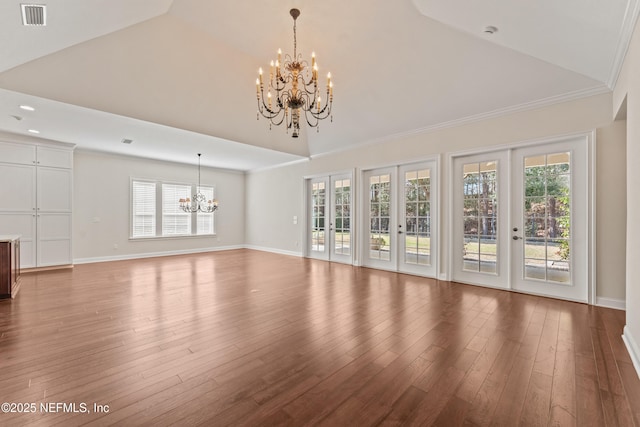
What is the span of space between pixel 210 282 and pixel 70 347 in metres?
2.55

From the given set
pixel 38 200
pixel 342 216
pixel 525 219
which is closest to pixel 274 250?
pixel 342 216

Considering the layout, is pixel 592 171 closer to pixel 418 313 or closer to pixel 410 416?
pixel 418 313

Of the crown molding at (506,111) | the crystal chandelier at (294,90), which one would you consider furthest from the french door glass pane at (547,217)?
the crystal chandelier at (294,90)

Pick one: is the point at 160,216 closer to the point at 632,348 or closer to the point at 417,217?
the point at 417,217

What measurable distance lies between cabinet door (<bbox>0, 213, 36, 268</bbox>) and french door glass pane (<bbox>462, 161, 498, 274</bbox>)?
28.5 feet

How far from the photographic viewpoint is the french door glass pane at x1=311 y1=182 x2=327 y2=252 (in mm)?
7785

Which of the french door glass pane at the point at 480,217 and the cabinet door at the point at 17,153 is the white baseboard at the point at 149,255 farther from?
the french door glass pane at the point at 480,217

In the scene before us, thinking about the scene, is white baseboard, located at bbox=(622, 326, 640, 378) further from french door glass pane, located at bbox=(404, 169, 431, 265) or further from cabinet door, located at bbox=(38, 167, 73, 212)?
cabinet door, located at bbox=(38, 167, 73, 212)

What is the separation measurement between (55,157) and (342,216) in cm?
666

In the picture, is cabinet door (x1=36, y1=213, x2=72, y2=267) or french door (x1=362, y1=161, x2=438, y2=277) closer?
french door (x1=362, y1=161, x2=438, y2=277)

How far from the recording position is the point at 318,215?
791 cm

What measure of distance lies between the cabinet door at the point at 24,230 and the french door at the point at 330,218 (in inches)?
243

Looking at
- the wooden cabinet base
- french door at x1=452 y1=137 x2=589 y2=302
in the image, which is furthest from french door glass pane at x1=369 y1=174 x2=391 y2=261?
the wooden cabinet base

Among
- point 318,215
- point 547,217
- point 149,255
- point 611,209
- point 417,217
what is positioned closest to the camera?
point 611,209
